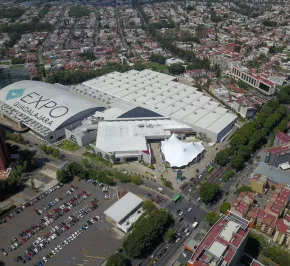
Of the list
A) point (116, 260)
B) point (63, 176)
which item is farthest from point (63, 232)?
point (63, 176)

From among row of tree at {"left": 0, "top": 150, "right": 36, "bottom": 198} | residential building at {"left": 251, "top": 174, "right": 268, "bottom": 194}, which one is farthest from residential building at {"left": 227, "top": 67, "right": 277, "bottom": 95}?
row of tree at {"left": 0, "top": 150, "right": 36, "bottom": 198}

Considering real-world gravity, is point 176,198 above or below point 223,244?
below

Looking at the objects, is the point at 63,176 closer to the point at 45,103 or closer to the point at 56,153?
the point at 56,153

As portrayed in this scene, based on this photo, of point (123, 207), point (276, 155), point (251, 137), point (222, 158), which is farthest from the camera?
point (251, 137)

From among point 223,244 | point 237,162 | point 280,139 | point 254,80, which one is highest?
point 223,244

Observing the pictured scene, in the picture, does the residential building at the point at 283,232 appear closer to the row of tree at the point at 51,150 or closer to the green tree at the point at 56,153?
the green tree at the point at 56,153

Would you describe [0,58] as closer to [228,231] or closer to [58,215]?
[58,215]

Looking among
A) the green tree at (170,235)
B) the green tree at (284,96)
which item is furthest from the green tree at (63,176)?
the green tree at (284,96)
